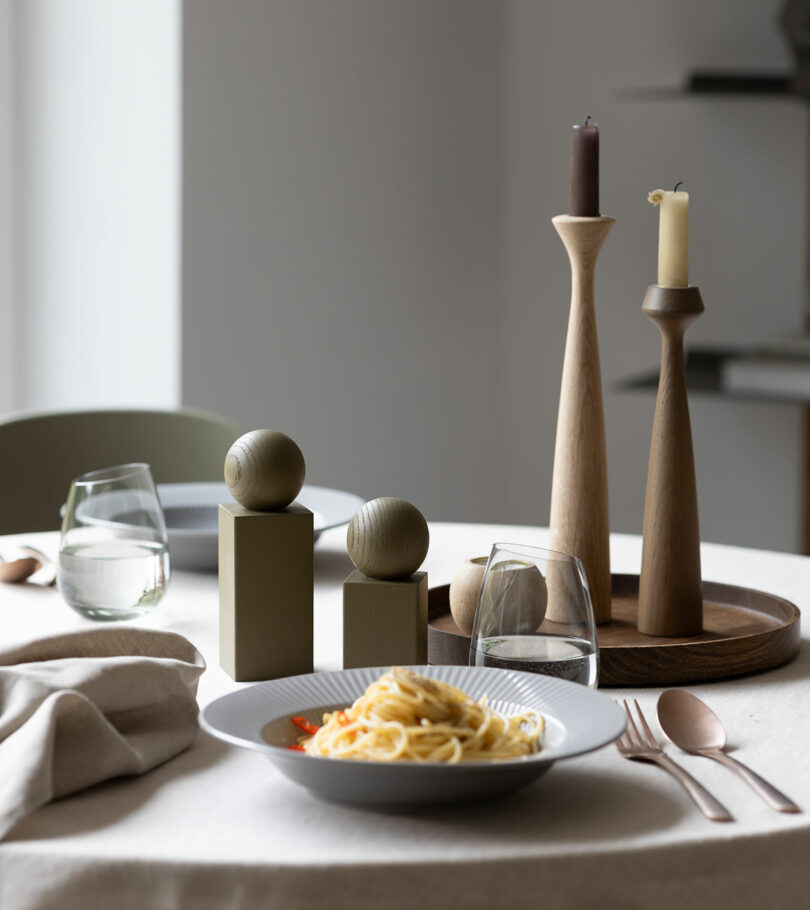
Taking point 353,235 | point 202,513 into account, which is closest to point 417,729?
point 202,513

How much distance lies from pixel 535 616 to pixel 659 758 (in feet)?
0.39

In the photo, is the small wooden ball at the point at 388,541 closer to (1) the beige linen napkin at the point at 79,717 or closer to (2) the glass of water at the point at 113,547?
(1) the beige linen napkin at the point at 79,717

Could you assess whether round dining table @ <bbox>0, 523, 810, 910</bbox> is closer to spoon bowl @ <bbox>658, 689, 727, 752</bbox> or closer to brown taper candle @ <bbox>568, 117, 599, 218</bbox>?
spoon bowl @ <bbox>658, 689, 727, 752</bbox>

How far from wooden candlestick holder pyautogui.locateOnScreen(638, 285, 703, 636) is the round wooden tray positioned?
1.0 inches

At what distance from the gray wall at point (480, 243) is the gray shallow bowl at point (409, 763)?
1.96m

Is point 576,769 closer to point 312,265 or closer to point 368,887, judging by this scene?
point 368,887

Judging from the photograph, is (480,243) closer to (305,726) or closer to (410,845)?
(305,726)

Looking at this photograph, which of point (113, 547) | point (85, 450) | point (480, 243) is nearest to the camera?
point (113, 547)

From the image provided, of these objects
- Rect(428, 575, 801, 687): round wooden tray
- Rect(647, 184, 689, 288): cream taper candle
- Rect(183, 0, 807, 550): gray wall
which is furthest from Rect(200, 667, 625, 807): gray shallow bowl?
Rect(183, 0, 807, 550): gray wall

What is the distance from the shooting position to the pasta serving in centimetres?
68

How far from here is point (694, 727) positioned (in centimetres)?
84

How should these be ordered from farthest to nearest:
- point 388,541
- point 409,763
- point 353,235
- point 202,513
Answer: point 353,235 → point 202,513 → point 388,541 → point 409,763

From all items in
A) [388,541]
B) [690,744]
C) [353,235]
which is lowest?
[690,744]

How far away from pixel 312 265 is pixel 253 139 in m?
0.31
